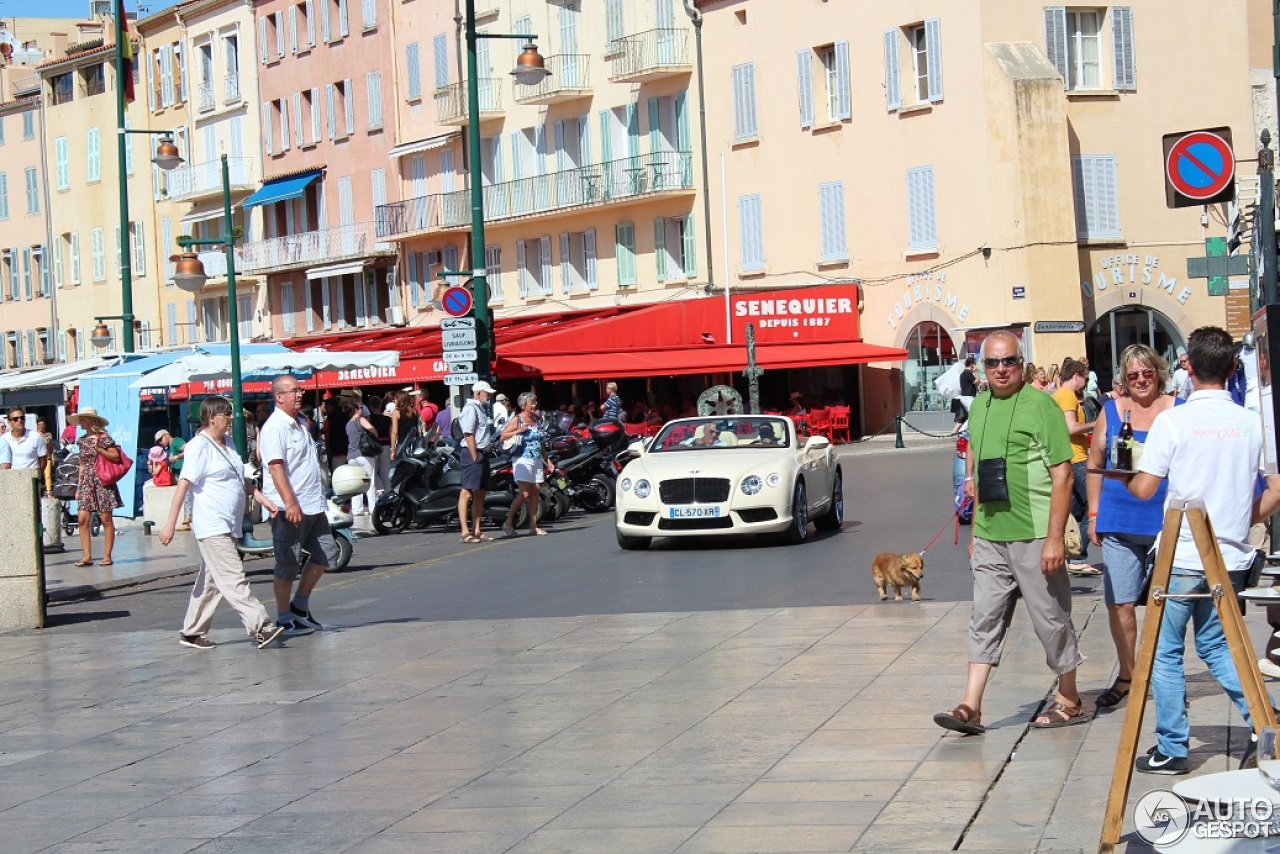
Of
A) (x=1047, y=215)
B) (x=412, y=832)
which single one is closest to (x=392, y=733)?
(x=412, y=832)

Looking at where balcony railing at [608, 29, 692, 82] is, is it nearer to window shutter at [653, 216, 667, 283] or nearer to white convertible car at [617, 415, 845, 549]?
window shutter at [653, 216, 667, 283]

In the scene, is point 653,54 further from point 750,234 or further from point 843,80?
point 843,80

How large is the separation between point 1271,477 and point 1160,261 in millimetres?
37415

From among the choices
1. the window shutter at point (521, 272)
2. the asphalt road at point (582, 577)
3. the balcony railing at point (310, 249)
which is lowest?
the asphalt road at point (582, 577)

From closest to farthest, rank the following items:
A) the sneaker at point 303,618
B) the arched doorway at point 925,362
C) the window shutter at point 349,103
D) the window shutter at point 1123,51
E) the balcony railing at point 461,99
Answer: the sneaker at point 303,618
the window shutter at point 1123,51
the arched doorway at point 925,362
the balcony railing at point 461,99
the window shutter at point 349,103

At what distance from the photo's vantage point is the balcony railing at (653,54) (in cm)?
4975

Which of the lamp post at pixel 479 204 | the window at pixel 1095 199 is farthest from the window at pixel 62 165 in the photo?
the lamp post at pixel 479 204

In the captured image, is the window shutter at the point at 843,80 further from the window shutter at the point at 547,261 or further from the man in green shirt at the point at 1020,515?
the man in green shirt at the point at 1020,515

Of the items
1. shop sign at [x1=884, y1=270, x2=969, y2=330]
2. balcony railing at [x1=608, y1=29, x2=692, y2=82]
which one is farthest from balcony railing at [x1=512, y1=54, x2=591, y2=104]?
shop sign at [x1=884, y1=270, x2=969, y2=330]

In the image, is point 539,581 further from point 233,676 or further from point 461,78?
point 461,78

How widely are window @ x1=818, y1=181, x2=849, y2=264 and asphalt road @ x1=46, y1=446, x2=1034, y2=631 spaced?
2276 centimetres

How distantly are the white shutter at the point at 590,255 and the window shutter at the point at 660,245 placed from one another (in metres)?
2.63

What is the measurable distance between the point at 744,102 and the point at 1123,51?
9.33 meters

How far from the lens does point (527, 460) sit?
2281 centimetres
